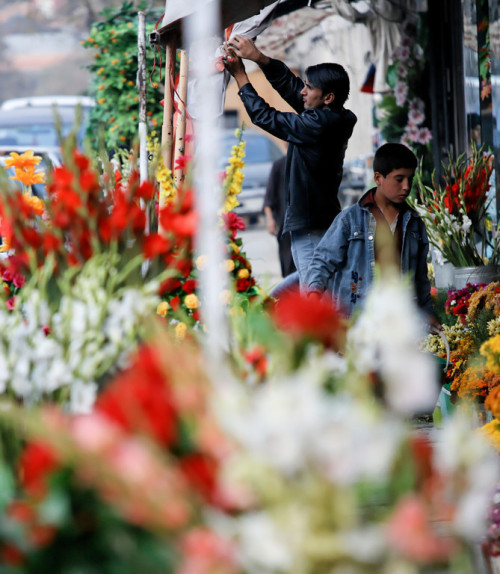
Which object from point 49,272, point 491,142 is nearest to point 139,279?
point 49,272

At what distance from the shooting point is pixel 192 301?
3494mm

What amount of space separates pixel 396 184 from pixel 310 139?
593 mm

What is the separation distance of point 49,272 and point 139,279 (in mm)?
306

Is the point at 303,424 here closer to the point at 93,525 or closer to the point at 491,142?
the point at 93,525

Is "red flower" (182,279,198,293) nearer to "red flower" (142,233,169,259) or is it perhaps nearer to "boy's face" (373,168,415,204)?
"boy's face" (373,168,415,204)

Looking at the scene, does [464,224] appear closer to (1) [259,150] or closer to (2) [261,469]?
(2) [261,469]

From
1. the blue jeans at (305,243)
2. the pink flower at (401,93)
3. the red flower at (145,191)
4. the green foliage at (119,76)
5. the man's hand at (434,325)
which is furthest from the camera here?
the green foliage at (119,76)

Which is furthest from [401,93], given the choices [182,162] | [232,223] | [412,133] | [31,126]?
[31,126]

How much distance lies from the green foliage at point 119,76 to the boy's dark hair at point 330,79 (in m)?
4.64

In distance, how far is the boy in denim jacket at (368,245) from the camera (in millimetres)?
3952

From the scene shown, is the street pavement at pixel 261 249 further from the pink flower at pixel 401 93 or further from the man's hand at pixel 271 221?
the pink flower at pixel 401 93

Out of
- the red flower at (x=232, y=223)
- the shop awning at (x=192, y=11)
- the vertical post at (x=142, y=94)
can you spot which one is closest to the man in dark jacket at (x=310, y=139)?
the shop awning at (x=192, y=11)

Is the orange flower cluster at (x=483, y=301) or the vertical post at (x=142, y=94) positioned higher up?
the vertical post at (x=142, y=94)

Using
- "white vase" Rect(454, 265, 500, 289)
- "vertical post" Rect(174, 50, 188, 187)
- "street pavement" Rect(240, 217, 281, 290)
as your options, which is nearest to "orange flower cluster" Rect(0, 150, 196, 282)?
"vertical post" Rect(174, 50, 188, 187)
